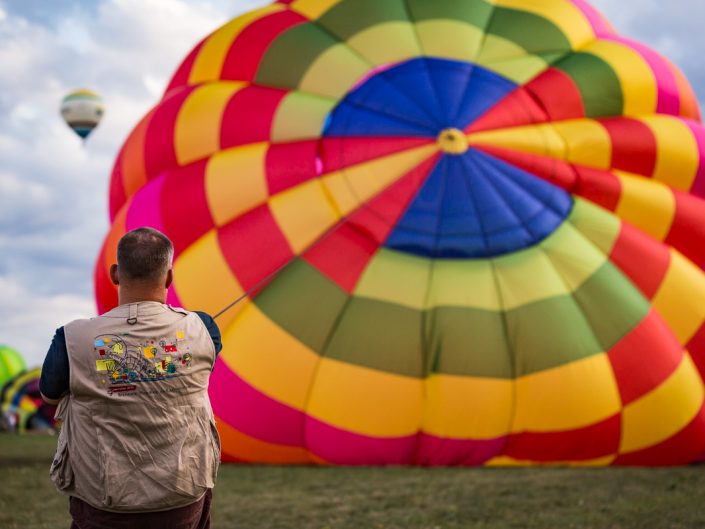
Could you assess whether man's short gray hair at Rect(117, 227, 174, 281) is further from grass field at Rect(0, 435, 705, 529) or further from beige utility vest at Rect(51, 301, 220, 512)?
grass field at Rect(0, 435, 705, 529)

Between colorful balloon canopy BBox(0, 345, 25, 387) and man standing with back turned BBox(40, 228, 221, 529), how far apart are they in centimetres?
1676

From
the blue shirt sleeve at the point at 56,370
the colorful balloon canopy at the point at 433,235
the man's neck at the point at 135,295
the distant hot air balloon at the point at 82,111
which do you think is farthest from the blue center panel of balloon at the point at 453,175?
the distant hot air balloon at the point at 82,111

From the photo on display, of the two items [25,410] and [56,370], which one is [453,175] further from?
[25,410]

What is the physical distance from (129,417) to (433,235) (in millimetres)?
4112

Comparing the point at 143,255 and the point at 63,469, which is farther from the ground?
the point at 143,255

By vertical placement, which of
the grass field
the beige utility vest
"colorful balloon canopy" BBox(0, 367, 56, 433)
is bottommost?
the grass field

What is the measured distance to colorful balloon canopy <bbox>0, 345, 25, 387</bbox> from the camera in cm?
1781

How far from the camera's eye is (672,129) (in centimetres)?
674

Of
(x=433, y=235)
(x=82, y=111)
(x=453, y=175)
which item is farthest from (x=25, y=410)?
(x=453, y=175)

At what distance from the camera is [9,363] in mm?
18094

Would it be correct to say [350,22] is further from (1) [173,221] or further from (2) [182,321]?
(2) [182,321]

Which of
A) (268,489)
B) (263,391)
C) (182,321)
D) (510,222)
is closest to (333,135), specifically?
(510,222)

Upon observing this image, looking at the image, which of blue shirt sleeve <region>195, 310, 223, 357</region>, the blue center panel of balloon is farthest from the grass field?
blue shirt sleeve <region>195, 310, 223, 357</region>

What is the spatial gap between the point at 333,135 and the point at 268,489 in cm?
243
